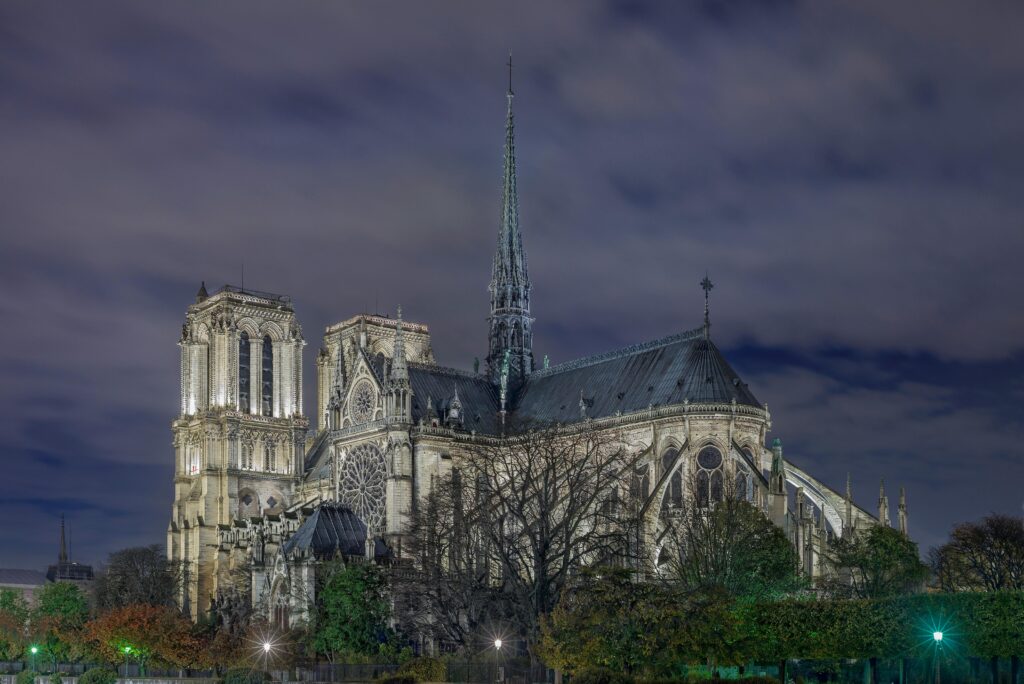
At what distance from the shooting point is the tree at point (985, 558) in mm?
86375

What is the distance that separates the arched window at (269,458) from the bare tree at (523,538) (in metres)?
40.9

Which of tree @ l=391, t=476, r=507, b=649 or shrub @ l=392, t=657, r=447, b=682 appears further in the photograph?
tree @ l=391, t=476, r=507, b=649

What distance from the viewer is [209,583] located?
119m

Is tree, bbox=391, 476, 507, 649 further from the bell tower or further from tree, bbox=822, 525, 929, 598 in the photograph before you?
the bell tower

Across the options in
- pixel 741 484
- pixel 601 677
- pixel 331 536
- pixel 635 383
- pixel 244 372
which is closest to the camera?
pixel 601 677

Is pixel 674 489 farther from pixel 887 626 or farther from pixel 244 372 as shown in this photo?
pixel 244 372

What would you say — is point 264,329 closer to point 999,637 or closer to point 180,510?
point 180,510

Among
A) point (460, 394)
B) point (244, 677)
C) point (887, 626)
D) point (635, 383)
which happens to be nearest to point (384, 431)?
point (460, 394)

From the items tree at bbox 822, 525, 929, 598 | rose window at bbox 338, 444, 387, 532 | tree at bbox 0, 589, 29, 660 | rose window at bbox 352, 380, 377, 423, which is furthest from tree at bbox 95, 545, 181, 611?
tree at bbox 822, 525, 929, 598

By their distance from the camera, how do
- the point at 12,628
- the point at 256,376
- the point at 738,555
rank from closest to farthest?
the point at 738,555
the point at 12,628
the point at 256,376

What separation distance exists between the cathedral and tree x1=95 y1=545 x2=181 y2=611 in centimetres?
215

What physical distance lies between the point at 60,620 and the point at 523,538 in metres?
34.1

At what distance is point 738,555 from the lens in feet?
229

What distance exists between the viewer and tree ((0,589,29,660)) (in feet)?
300
